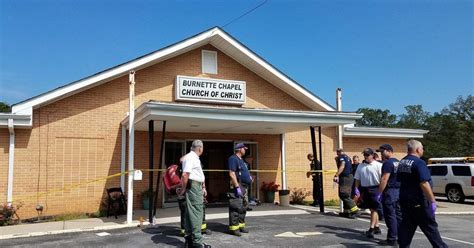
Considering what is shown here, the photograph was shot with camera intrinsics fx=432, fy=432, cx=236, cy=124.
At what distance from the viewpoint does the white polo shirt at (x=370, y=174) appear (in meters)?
9.11

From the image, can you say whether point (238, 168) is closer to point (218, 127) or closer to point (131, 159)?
point (131, 159)

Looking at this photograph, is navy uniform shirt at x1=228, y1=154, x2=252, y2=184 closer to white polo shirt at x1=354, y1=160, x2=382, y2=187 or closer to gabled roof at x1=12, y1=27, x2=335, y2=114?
white polo shirt at x1=354, y1=160, x2=382, y2=187

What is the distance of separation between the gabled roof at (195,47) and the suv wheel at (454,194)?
7977 mm

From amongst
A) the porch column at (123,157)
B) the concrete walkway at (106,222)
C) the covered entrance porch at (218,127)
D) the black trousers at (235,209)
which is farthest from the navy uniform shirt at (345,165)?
the porch column at (123,157)

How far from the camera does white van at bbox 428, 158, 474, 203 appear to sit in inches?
750

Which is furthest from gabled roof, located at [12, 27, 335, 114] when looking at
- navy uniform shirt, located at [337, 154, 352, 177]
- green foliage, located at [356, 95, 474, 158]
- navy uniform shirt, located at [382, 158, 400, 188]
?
green foliage, located at [356, 95, 474, 158]

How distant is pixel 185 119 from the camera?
36.4 feet

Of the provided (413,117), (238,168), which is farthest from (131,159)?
(413,117)

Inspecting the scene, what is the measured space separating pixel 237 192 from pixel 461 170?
48.4 ft

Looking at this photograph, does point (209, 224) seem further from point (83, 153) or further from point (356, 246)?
point (83, 153)

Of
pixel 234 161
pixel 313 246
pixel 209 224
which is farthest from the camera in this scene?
pixel 209 224

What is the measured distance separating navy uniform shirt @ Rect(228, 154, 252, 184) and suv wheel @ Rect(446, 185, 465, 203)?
46.8 ft

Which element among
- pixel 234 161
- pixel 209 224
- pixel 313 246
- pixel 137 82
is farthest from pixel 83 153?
pixel 313 246

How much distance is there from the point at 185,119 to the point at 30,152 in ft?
15.5
